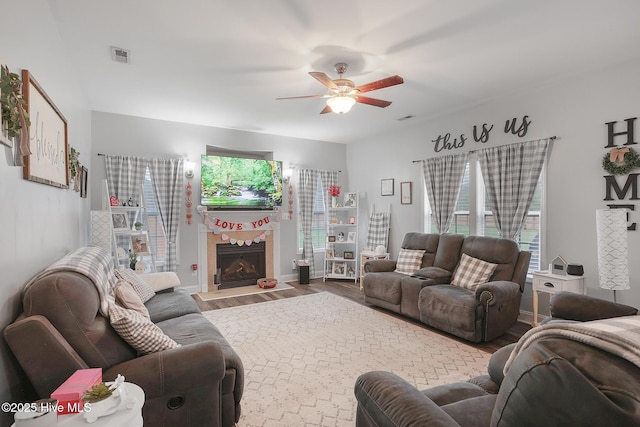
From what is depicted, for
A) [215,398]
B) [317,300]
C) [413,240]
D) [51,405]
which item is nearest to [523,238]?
[413,240]

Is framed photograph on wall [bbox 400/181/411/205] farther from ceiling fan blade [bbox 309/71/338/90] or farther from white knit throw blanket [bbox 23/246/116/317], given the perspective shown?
white knit throw blanket [bbox 23/246/116/317]

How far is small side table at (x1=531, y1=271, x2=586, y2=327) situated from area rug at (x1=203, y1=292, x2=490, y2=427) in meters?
0.98

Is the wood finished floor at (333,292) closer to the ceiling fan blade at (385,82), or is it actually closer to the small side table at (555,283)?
the small side table at (555,283)

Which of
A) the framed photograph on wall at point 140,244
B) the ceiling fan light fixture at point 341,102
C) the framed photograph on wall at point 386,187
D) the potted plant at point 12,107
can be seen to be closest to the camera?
the potted plant at point 12,107

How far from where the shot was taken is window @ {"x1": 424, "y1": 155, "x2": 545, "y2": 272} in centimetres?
393

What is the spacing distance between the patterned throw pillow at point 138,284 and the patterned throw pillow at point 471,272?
3.43 m

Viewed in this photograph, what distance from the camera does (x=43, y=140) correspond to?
1979 millimetres

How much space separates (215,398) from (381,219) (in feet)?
15.3

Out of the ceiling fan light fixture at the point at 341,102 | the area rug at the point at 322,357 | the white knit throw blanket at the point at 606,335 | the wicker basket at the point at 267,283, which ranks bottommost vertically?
the area rug at the point at 322,357

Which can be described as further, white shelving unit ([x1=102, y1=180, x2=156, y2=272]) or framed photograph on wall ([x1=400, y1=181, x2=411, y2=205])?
framed photograph on wall ([x1=400, y1=181, x2=411, y2=205])

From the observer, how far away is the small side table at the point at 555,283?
3223 mm

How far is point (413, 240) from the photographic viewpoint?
483 centimetres

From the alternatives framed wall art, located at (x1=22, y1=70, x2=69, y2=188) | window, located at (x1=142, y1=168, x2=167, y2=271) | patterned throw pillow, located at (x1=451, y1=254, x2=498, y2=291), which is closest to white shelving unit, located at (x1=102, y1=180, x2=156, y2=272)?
window, located at (x1=142, y1=168, x2=167, y2=271)

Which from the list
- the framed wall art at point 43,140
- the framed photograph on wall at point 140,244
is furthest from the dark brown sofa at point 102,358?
the framed photograph on wall at point 140,244
